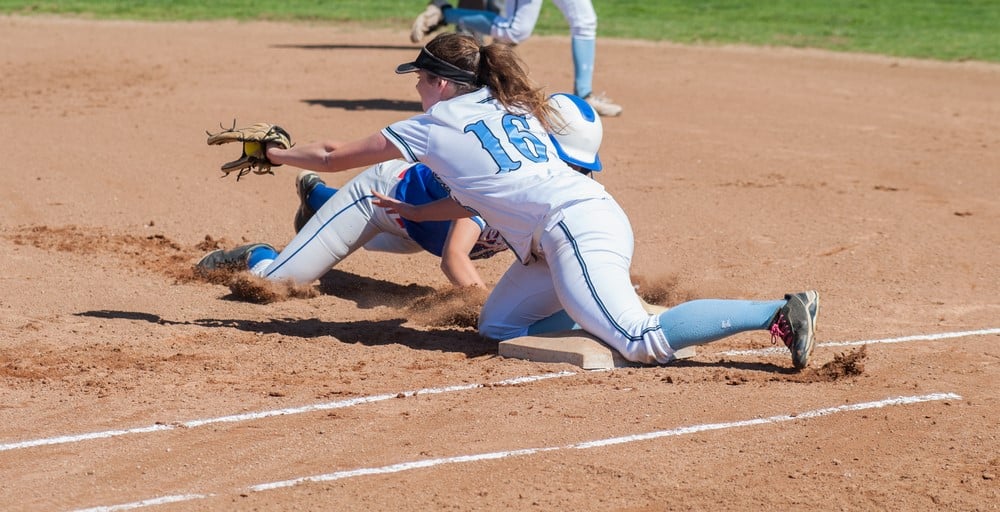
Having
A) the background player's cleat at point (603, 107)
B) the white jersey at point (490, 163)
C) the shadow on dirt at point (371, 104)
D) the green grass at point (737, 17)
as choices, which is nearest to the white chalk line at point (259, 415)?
the white jersey at point (490, 163)

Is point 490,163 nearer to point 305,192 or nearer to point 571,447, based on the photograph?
point 571,447

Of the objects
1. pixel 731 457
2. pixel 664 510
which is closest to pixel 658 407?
pixel 731 457

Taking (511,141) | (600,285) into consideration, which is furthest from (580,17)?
(600,285)

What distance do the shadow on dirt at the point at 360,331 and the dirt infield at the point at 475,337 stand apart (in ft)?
0.08

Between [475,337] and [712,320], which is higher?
[712,320]

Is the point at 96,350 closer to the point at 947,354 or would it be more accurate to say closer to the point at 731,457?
the point at 731,457

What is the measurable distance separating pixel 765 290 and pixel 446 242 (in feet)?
5.27

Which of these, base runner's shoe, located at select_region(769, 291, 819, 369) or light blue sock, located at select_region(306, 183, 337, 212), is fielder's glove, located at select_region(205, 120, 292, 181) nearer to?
light blue sock, located at select_region(306, 183, 337, 212)

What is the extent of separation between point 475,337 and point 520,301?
0.37 meters

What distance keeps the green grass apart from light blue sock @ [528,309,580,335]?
1057 centimetres

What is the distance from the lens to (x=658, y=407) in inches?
168

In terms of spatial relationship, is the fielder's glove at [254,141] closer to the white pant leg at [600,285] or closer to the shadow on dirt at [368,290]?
the shadow on dirt at [368,290]

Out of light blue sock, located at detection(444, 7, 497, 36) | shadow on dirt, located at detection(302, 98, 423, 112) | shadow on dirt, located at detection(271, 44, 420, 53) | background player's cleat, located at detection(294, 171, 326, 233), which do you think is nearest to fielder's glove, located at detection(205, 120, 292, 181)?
background player's cleat, located at detection(294, 171, 326, 233)

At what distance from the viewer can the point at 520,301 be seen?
505 cm
